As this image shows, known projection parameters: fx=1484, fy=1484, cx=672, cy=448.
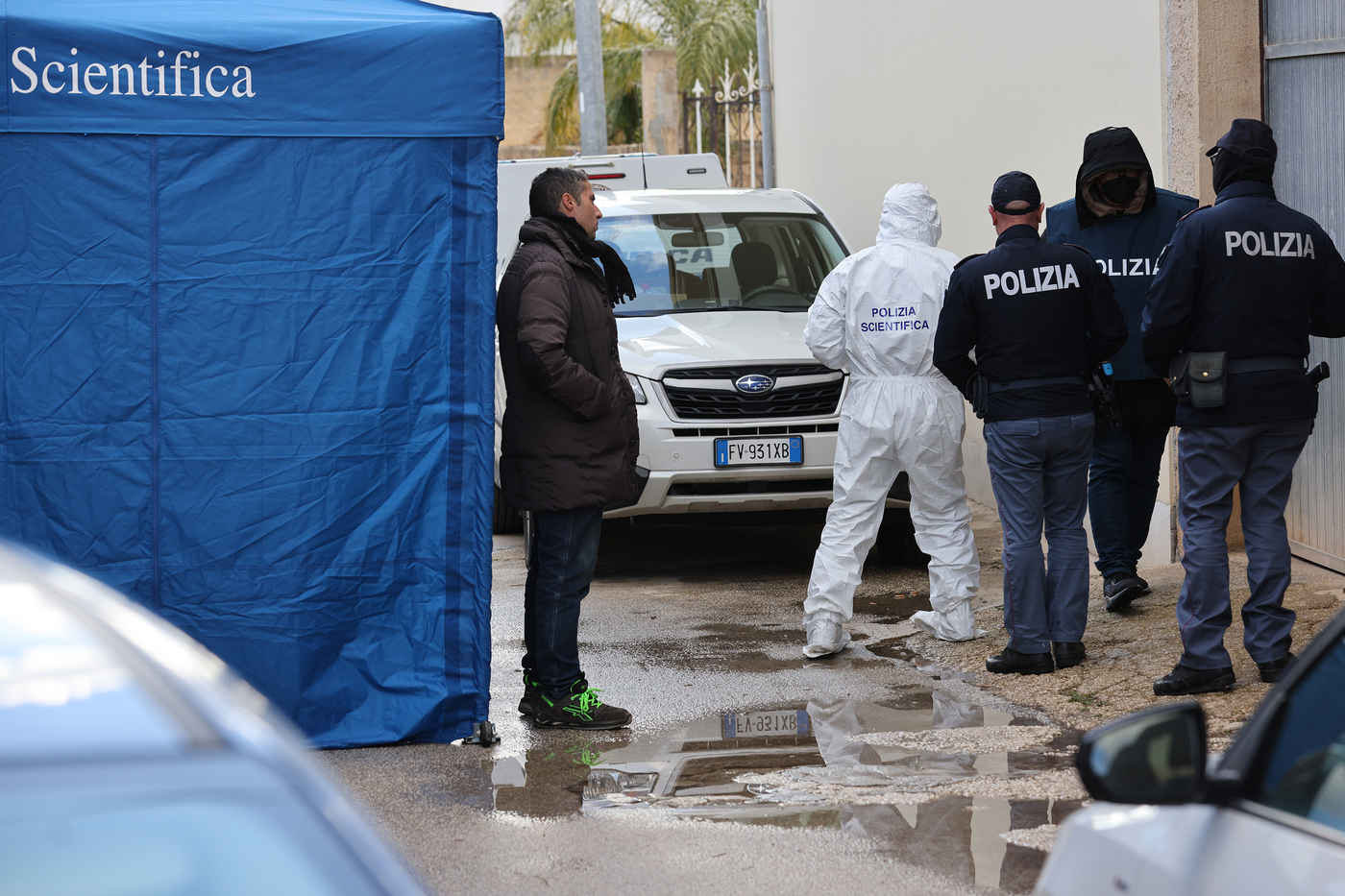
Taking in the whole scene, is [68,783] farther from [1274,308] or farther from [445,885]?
[1274,308]

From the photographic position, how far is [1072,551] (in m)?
5.73

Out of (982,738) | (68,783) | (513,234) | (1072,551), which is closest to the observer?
(68,783)

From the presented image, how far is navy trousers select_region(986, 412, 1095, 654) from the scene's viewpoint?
5.62m

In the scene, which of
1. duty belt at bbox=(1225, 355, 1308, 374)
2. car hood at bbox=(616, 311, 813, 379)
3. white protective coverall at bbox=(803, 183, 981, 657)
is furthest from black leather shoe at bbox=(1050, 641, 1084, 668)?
car hood at bbox=(616, 311, 813, 379)

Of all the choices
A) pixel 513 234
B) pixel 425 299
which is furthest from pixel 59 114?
pixel 513 234

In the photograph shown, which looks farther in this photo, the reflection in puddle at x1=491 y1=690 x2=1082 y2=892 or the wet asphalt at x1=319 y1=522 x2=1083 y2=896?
the reflection in puddle at x1=491 y1=690 x2=1082 y2=892

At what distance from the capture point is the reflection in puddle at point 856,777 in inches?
159

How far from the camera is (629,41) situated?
31.4m

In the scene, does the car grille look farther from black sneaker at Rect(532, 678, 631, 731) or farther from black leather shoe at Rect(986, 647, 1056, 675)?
black sneaker at Rect(532, 678, 631, 731)

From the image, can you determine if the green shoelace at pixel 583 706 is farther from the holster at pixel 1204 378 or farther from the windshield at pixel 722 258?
the windshield at pixel 722 258

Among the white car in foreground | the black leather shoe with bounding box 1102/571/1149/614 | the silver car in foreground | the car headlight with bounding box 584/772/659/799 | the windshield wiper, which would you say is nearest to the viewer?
the silver car in foreground

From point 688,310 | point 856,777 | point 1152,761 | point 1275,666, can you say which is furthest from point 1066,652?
point 1152,761

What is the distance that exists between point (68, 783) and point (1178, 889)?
1.31 meters

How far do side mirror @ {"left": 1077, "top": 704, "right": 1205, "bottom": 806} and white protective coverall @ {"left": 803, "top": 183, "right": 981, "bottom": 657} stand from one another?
4183 mm
